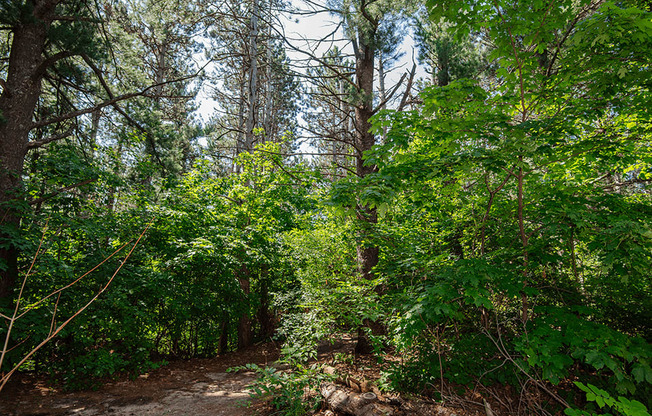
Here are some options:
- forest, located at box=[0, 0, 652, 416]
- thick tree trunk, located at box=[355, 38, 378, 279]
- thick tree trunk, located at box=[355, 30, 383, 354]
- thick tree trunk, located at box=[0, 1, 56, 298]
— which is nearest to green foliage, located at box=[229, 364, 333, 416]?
forest, located at box=[0, 0, 652, 416]

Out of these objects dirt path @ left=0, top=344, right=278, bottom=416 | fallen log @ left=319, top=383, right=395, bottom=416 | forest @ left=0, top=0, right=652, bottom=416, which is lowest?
dirt path @ left=0, top=344, right=278, bottom=416

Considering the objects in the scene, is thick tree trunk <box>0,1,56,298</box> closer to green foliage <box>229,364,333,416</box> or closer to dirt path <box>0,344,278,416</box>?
dirt path <box>0,344,278,416</box>

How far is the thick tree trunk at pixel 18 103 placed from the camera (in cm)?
465

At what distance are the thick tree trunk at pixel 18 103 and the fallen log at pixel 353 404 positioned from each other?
193 inches

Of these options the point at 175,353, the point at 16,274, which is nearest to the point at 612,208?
the point at 16,274

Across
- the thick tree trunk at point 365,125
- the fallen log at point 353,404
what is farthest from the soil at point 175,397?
the thick tree trunk at point 365,125

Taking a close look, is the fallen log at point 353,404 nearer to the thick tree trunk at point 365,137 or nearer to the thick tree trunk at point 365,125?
the thick tree trunk at point 365,137

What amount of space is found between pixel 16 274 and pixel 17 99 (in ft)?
8.76

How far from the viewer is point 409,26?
6086 mm

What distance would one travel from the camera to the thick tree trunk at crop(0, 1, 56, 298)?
15.3 feet

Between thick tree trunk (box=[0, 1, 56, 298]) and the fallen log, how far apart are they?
4.91 meters

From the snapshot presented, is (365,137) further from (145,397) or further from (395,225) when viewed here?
(145,397)

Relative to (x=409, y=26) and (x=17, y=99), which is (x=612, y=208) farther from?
(x=17, y=99)

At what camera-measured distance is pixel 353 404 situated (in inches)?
150
